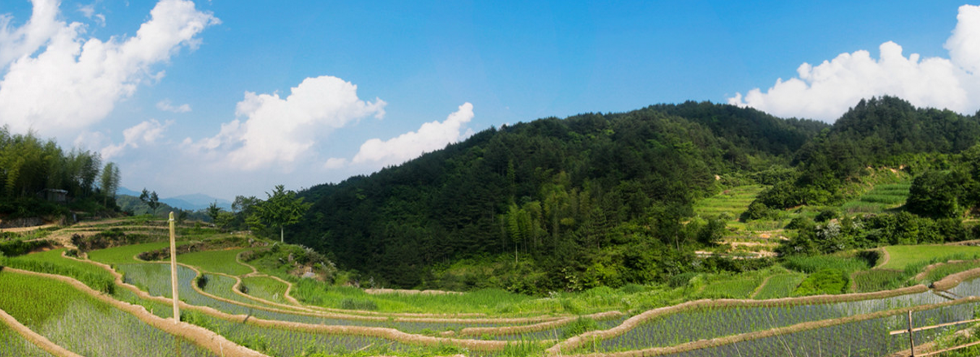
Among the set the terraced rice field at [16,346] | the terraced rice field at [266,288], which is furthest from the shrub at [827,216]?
the terraced rice field at [16,346]

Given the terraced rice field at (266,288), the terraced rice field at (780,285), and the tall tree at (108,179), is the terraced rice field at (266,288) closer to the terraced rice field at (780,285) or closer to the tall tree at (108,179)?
the terraced rice field at (780,285)

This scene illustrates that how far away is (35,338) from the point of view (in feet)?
22.5

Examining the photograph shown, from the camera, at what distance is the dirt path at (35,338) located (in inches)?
247

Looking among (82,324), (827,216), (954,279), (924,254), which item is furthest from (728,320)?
(827,216)

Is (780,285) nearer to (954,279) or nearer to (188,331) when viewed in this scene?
(954,279)

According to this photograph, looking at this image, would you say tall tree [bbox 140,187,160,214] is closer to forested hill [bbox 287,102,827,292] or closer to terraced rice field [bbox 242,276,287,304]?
forested hill [bbox 287,102,827,292]

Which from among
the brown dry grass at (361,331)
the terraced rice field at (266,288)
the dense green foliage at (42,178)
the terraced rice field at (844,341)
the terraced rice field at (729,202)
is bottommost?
the terraced rice field at (266,288)

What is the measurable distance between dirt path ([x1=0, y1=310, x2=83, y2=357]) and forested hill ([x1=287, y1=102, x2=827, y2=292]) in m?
19.6

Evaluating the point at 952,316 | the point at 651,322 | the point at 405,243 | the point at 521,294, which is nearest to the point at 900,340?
the point at 952,316

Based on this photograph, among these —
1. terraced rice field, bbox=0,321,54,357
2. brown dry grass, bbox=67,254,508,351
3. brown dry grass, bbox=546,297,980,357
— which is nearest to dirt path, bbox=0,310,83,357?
terraced rice field, bbox=0,321,54,357

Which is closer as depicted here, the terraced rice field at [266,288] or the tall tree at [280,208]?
the terraced rice field at [266,288]

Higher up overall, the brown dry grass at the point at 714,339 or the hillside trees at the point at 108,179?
the hillside trees at the point at 108,179

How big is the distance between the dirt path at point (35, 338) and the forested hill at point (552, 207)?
1965cm

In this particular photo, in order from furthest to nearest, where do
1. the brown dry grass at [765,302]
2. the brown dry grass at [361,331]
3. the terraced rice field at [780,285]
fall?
the terraced rice field at [780,285]
the brown dry grass at [765,302]
the brown dry grass at [361,331]
